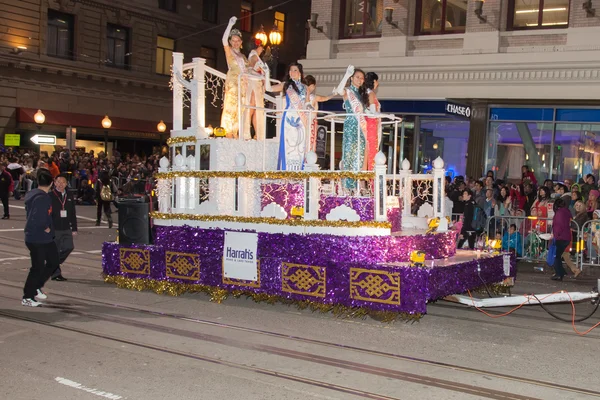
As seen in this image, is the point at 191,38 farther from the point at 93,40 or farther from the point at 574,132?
the point at 574,132

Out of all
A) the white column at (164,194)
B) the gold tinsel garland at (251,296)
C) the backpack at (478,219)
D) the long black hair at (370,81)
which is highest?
the long black hair at (370,81)

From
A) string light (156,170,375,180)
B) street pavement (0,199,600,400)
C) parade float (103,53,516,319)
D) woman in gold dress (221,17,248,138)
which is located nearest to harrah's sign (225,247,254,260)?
parade float (103,53,516,319)

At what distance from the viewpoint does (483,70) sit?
69.3ft

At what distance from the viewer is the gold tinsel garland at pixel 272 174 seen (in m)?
9.27

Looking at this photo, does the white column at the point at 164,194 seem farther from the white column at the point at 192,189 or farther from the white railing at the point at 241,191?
the white column at the point at 192,189

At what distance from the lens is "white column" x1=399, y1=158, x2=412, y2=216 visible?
11.8 metres

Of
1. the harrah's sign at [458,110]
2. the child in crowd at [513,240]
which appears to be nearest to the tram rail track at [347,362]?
the child in crowd at [513,240]

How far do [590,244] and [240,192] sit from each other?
8.45 m

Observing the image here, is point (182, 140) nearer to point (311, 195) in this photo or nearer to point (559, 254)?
point (311, 195)

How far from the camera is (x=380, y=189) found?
9.13 meters

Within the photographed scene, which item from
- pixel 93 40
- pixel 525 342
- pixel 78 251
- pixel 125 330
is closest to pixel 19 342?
pixel 125 330

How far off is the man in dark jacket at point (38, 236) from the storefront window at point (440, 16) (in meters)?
15.7

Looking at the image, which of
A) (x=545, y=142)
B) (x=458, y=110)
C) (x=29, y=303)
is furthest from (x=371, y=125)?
(x=545, y=142)

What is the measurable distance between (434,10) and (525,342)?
16288mm
